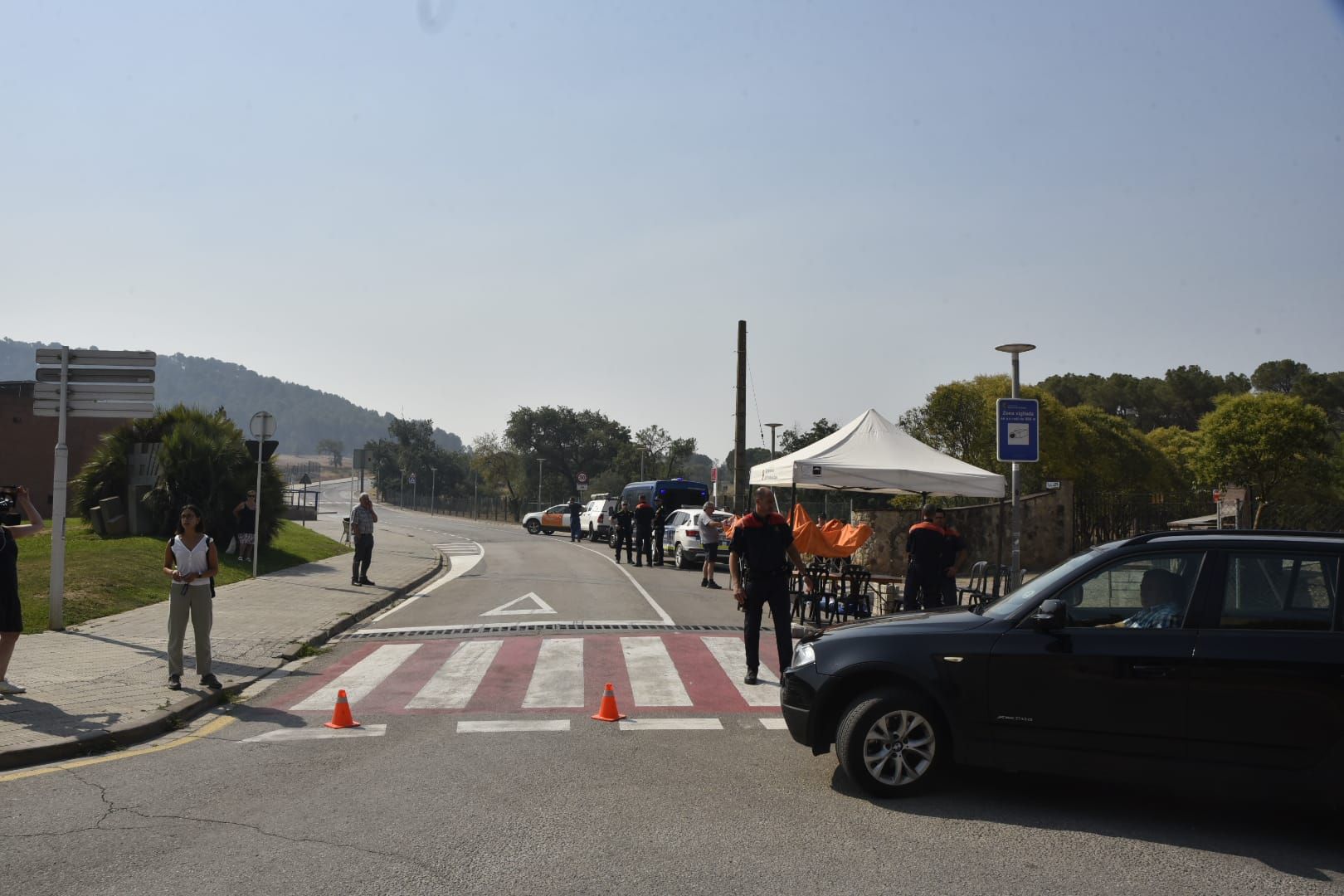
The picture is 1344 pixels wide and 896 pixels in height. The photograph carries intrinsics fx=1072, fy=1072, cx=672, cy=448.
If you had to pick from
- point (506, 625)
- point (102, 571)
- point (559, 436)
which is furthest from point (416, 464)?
point (506, 625)

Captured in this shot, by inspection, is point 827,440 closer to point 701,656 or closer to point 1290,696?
point 701,656

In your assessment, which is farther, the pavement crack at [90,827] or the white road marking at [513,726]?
the white road marking at [513,726]

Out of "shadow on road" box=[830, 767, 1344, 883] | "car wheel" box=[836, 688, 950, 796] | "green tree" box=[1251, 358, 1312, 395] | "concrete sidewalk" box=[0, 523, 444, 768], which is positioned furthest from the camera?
"green tree" box=[1251, 358, 1312, 395]

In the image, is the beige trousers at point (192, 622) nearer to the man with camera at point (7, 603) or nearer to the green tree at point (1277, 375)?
the man with camera at point (7, 603)

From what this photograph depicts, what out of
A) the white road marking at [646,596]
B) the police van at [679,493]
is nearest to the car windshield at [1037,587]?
the white road marking at [646,596]

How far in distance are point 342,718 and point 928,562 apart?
727 cm

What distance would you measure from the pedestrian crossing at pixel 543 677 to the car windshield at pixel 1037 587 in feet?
9.98

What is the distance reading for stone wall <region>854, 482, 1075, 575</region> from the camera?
25031 mm

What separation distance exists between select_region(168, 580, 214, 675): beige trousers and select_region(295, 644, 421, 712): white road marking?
1.07 m

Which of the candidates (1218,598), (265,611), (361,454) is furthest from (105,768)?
(361,454)

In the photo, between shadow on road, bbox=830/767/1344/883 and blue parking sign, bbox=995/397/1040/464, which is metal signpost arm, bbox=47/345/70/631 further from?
blue parking sign, bbox=995/397/1040/464

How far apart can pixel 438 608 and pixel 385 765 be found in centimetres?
1063

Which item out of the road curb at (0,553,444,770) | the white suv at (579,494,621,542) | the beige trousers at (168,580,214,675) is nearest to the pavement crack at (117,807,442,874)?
the road curb at (0,553,444,770)

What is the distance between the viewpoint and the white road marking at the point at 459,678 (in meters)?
9.30
